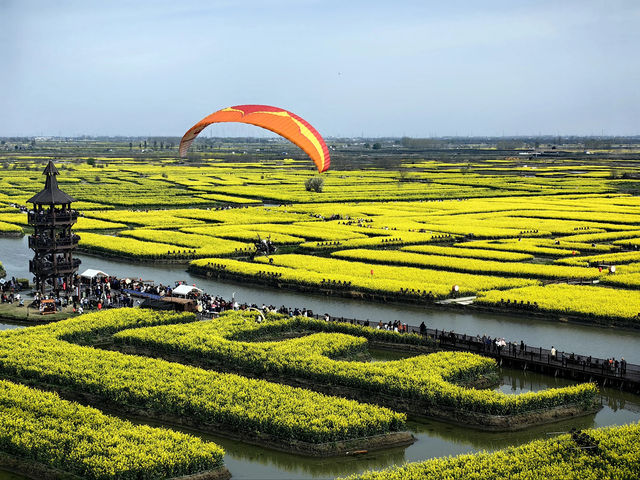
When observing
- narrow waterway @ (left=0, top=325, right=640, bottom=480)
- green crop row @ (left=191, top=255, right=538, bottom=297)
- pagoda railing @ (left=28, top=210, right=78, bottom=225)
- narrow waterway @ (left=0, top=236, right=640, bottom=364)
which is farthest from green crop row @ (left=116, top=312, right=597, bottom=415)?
pagoda railing @ (left=28, top=210, right=78, bottom=225)

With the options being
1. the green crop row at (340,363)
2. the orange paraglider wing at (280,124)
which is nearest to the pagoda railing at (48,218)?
Result: the orange paraglider wing at (280,124)

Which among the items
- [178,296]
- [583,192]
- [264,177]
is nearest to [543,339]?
[178,296]

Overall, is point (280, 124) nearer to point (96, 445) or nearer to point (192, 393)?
point (192, 393)

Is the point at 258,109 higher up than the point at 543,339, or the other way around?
the point at 258,109

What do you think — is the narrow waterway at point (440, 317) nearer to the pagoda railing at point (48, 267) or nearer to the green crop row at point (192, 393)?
the pagoda railing at point (48, 267)

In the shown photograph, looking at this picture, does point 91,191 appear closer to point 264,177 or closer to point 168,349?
point 264,177

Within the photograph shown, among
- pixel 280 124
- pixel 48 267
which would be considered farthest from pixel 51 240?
pixel 280 124

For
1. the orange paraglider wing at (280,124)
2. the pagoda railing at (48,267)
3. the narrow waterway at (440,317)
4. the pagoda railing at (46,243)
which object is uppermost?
the orange paraglider wing at (280,124)
